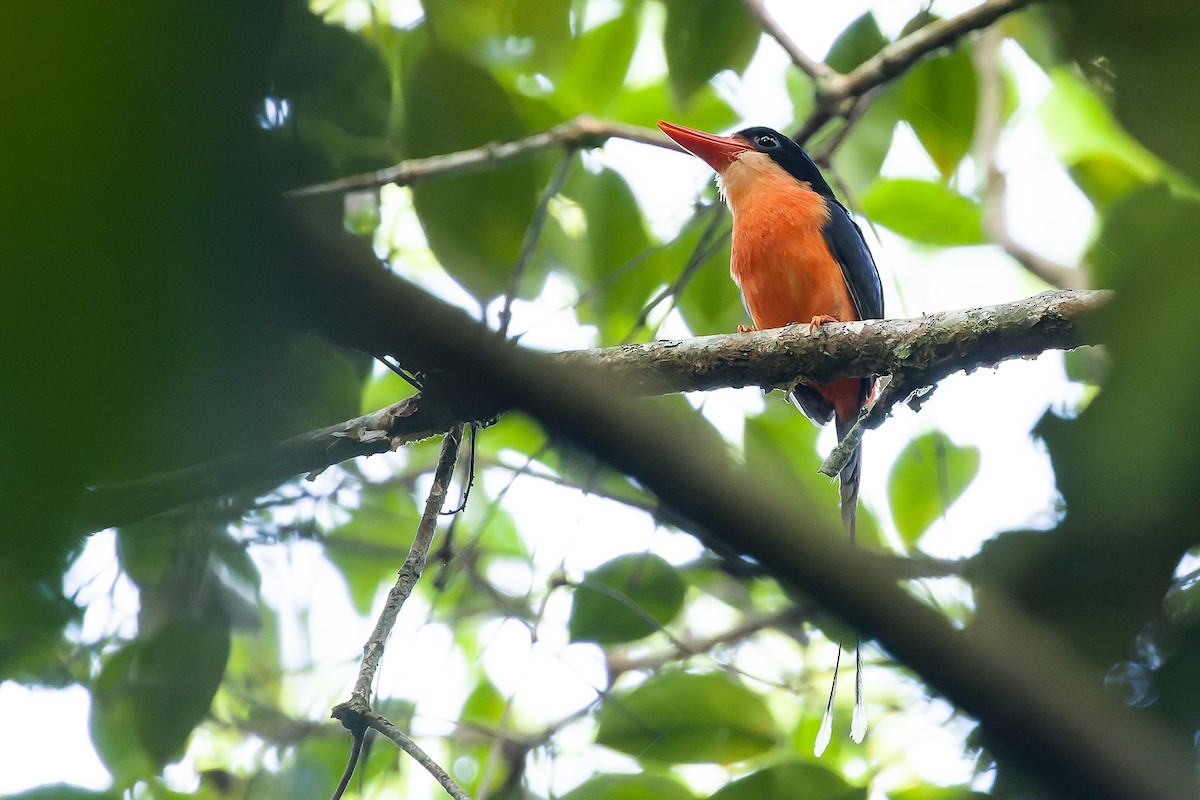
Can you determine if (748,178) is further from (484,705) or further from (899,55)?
(484,705)

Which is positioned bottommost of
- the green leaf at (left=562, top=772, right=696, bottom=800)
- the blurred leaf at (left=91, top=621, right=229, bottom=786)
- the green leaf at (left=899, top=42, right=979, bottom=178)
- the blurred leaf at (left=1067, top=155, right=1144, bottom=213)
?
the green leaf at (left=562, top=772, right=696, bottom=800)

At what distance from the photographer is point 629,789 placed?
7.52 feet

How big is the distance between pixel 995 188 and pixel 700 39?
8.47 feet

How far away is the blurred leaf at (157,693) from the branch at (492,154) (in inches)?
39.8

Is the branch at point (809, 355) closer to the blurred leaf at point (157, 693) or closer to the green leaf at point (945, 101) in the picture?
the blurred leaf at point (157, 693)

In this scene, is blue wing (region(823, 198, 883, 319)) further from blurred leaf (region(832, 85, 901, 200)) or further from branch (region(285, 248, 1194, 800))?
branch (region(285, 248, 1194, 800))

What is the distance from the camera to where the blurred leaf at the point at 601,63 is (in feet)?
9.94

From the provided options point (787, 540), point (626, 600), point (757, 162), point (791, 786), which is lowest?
point (787, 540)

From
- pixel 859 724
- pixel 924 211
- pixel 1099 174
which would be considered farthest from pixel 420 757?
pixel 924 211

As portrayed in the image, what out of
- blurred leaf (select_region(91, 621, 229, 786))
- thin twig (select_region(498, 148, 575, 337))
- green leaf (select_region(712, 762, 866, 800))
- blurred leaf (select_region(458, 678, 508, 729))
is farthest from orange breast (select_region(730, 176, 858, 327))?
blurred leaf (select_region(91, 621, 229, 786))

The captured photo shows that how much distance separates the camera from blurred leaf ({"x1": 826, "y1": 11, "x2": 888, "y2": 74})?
3018mm

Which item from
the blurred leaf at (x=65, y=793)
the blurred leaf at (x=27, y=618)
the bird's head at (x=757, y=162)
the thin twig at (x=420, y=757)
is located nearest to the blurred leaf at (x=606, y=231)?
the bird's head at (x=757, y=162)

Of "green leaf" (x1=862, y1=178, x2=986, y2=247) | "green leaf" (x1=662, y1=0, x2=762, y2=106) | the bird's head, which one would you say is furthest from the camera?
the bird's head

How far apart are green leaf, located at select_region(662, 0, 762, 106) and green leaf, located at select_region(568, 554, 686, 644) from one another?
1.39 meters
